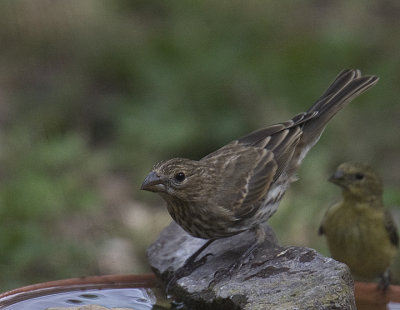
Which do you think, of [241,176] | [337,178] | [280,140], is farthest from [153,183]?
[337,178]

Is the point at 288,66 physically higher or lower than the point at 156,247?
higher

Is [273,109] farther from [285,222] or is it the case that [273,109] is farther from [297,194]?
[285,222]

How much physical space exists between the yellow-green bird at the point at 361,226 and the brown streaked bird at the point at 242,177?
752mm

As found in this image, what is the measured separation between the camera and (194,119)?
9.16 metres

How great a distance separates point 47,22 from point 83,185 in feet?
10.1

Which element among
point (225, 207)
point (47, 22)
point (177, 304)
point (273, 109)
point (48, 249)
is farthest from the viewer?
point (47, 22)

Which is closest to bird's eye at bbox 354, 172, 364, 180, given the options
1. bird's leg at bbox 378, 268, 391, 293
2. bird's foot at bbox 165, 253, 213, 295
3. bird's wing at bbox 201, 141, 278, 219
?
bird's leg at bbox 378, 268, 391, 293

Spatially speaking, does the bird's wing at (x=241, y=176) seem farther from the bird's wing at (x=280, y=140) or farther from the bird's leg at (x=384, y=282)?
the bird's leg at (x=384, y=282)

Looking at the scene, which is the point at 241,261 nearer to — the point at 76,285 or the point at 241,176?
the point at 241,176

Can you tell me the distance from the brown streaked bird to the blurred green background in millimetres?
1702

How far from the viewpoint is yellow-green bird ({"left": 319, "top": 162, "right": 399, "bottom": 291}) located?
618cm

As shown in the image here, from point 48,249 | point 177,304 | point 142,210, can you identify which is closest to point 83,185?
point 142,210

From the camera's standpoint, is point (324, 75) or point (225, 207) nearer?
point (225, 207)

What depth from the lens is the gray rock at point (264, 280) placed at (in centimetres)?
391
